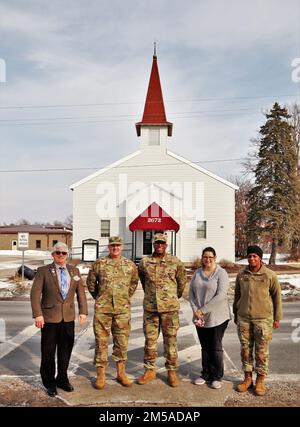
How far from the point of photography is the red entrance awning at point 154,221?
25000 millimetres

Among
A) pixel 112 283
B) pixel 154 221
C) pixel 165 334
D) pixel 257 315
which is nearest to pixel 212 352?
pixel 165 334

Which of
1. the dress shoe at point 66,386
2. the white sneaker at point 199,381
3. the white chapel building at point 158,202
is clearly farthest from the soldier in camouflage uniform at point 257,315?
the white chapel building at point 158,202

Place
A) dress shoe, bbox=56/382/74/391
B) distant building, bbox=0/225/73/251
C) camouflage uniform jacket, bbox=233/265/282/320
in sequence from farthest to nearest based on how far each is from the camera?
distant building, bbox=0/225/73/251 → camouflage uniform jacket, bbox=233/265/282/320 → dress shoe, bbox=56/382/74/391

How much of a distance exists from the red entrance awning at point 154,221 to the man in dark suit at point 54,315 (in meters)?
19.5

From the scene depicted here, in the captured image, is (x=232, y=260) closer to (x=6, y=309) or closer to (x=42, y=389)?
(x=6, y=309)

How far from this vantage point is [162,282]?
5469 mm

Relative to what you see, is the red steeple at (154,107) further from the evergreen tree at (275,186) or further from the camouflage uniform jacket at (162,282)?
the camouflage uniform jacket at (162,282)

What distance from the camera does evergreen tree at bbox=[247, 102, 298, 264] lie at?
27797 millimetres

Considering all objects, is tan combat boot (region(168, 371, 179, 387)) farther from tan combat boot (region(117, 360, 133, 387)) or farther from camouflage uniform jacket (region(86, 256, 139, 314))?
camouflage uniform jacket (region(86, 256, 139, 314))

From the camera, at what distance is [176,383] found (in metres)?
5.33

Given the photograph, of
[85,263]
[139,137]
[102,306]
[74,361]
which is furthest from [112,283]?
[139,137]

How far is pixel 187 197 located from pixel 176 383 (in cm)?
2245

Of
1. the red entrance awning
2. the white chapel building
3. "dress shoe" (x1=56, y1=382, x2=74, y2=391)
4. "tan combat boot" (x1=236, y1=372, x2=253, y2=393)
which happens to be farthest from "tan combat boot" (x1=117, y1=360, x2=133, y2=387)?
the white chapel building

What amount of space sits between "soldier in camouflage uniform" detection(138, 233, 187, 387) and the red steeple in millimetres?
24055
